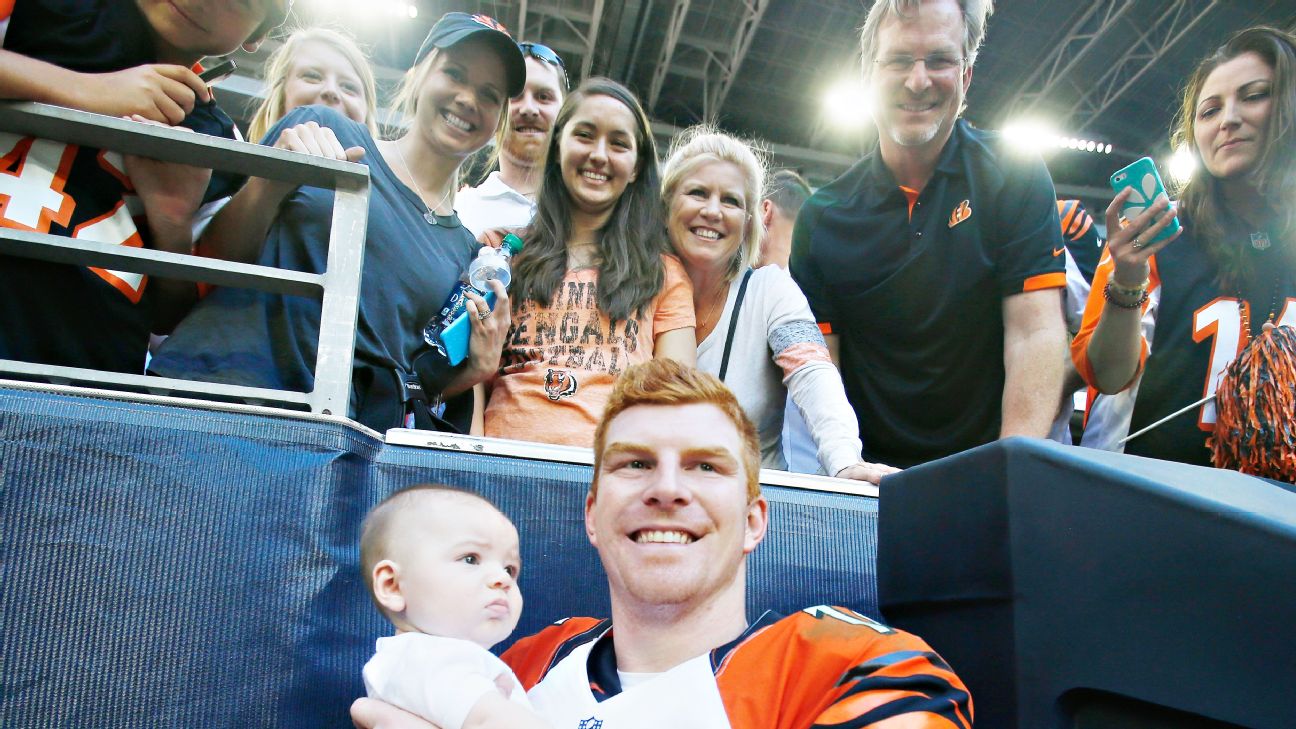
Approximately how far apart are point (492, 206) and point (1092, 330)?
1746 millimetres

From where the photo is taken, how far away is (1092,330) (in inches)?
87.7

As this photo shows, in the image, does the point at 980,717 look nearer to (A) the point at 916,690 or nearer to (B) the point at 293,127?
(A) the point at 916,690

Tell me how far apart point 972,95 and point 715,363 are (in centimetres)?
948

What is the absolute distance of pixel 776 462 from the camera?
7.32 feet

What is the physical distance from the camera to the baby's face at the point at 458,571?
49.1 inches

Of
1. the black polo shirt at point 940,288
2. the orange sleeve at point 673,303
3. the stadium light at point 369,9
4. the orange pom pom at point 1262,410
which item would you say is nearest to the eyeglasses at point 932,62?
the black polo shirt at point 940,288

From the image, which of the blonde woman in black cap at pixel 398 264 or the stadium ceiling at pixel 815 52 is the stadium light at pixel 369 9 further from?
the blonde woman in black cap at pixel 398 264

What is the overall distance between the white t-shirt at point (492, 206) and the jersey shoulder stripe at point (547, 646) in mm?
1452

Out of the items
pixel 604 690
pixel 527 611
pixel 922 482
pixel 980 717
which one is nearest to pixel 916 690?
pixel 980 717

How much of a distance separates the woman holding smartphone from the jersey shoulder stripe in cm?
148

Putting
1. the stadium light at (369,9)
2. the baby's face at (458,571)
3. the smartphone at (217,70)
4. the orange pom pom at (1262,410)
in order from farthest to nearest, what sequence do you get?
the stadium light at (369,9) < the orange pom pom at (1262,410) < the smartphone at (217,70) < the baby's face at (458,571)

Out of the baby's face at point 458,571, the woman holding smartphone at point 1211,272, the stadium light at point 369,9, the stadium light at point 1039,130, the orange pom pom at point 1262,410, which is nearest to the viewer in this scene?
the baby's face at point 458,571

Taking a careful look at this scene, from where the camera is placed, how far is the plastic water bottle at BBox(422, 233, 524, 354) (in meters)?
1.81

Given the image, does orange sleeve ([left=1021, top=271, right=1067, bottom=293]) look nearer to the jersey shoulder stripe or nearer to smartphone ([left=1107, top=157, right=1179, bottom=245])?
smartphone ([left=1107, top=157, right=1179, bottom=245])
